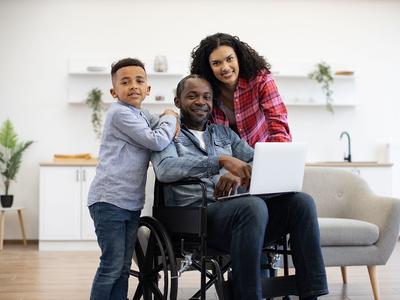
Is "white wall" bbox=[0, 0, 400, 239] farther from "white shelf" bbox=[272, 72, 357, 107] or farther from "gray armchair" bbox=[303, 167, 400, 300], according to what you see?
"gray armchair" bbox=[303, 167, 400, 300]

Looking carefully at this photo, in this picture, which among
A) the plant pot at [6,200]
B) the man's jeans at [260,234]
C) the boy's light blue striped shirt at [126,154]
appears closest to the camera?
the man's jeans at [260,234]

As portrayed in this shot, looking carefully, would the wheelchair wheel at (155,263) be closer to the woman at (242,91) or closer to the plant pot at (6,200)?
the woman at (242,91)

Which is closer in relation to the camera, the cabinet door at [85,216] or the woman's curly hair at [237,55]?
the woman's curly hair at [237,55]

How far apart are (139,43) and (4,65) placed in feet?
4.66

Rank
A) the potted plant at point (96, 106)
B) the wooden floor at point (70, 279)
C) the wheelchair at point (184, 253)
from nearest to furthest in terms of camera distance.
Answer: the wheelchair at point (184, 253) < the wooden floor at point (70, 279) < the potted plant at point (96, 106)

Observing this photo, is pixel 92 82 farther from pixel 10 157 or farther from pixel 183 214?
pixel 183 214

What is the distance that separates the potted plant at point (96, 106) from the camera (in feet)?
20.4

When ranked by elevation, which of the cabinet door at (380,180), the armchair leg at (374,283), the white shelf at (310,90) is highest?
the white shelf at (310,90)

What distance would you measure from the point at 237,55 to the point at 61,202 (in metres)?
A: 3.36

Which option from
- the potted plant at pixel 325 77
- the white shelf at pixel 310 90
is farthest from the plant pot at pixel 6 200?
the potted plant at pixel 325 77

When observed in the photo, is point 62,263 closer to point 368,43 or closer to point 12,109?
point 12,109

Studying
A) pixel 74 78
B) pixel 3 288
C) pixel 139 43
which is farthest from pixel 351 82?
pixel 3 288

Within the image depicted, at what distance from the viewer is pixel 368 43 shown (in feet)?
21.9

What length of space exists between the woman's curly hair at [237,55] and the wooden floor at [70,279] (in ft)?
4.51
